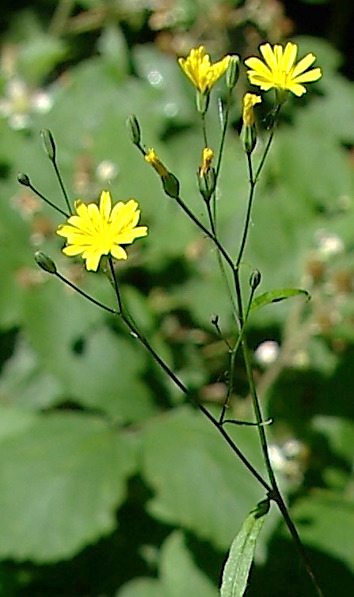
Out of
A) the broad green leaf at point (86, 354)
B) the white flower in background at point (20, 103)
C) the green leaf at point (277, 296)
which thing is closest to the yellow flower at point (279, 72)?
the green leaf at point (277, 296)

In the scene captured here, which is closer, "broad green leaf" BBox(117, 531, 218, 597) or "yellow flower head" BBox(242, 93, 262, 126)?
"yellow flower head" BBox(242, 93, 262, 126)

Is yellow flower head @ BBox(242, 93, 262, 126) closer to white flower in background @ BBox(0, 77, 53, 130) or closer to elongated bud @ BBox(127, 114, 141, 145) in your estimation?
elongated bud @ BBox(127, 114, 141, 145)

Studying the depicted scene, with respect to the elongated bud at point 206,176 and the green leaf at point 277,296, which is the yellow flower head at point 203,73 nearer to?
the elongated bud at point 206,176

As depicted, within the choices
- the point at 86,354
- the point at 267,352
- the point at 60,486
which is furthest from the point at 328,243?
the point at 60,486

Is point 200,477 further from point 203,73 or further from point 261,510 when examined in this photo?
point 203,73

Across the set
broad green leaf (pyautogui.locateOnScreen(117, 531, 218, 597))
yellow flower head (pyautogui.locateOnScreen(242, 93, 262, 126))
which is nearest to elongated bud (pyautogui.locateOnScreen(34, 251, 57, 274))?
yellow flower head (pyautogui.locateOnScreen(242, 93, 262, 126))

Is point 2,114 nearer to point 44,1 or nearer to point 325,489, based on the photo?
point 44,1

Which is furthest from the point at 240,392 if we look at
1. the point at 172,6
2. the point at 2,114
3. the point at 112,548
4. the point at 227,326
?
the point at 172,6
